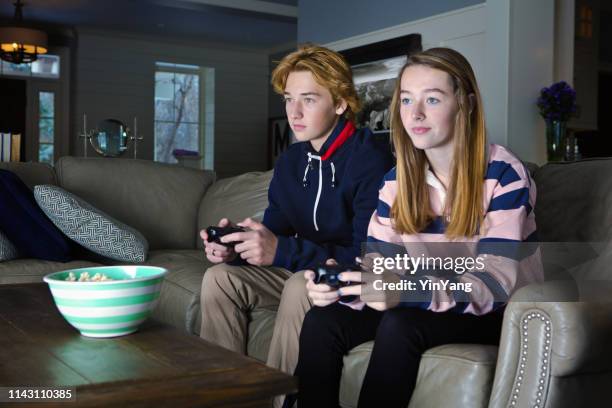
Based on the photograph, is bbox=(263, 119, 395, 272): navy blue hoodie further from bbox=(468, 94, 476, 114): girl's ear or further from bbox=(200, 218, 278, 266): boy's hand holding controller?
bbox=(468, 94, 476, 114): girl's ear

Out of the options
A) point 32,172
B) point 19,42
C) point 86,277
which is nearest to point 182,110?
point 19,42

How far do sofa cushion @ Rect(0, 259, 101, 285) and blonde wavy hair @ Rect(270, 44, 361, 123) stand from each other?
4.32 ft

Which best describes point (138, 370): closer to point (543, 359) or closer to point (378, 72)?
point (543, 359)

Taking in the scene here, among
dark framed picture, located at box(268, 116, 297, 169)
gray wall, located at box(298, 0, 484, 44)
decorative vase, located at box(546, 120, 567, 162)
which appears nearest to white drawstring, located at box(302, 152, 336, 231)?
decorative vase, located at box(546, 120, 567, 162)

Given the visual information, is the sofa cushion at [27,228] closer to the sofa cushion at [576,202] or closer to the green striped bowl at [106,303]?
the green striped bowl at [106,303]

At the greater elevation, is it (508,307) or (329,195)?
(329,195)

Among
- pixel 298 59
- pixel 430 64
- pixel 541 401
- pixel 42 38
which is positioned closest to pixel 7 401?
pixel 541 401

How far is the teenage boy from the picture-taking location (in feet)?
6.62

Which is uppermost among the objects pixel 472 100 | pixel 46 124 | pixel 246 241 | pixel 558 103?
pixel 46 124

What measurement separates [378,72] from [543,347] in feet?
13.5

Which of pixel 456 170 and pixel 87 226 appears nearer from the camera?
pixel 456 170

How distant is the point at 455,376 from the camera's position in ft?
4.80

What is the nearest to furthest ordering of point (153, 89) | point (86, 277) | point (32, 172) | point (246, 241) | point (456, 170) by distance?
point (86, 277) → point (456, 170) → point (246, 241) → point (32, 172) → point (153, 89)

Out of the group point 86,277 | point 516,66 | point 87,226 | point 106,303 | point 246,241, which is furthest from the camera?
point 516,66
